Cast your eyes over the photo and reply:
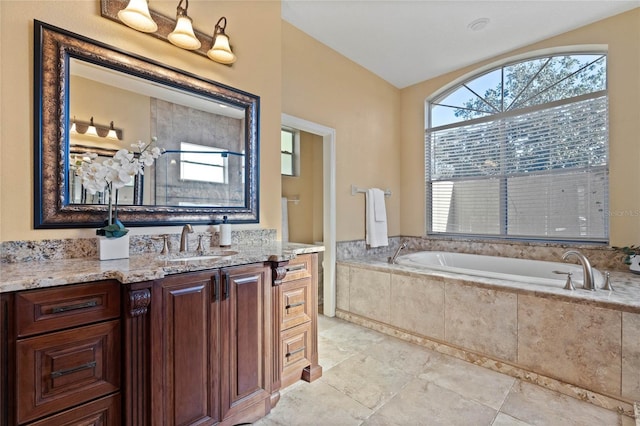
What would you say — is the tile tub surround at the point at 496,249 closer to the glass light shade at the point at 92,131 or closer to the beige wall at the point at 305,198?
the beige wall at the point at 305,198

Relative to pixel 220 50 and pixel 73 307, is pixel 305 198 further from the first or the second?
pixel 73 307

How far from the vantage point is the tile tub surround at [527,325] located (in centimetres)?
176

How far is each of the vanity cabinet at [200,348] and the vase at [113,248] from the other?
1.15 ft

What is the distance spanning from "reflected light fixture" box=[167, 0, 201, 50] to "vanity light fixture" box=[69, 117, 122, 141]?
598 millimetres

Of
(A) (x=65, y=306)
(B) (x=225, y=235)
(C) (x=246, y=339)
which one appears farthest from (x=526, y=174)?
(A) (x=65, y=306)

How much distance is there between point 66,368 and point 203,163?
125 centimetres

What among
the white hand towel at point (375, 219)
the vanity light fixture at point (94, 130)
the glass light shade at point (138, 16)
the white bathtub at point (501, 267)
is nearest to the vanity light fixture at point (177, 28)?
the glass light shade at point (138, 16)

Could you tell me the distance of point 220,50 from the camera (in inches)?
74.3

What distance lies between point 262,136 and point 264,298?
3.84 feet

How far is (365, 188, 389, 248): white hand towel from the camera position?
3539mm

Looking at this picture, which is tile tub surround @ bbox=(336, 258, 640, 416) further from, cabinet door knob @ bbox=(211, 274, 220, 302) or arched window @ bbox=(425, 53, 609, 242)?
cabinet door knob @ bbox=(211, 274, 220, 302)

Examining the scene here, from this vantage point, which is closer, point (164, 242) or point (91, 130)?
point (91, 130)

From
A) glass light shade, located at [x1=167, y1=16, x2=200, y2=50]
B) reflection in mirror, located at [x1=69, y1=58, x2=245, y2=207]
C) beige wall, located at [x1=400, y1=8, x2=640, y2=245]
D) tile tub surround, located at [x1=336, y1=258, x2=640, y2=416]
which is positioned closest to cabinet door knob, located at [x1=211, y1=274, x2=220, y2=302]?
reflection in mirror, located at [x1=69, y1=58, x2=245, y2=207]

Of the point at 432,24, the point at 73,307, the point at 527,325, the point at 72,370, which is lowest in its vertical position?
the point at 527,325
